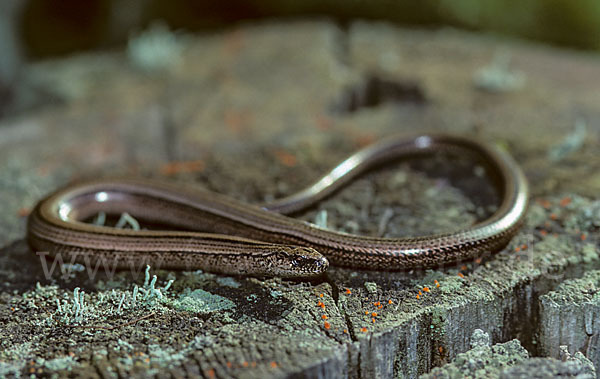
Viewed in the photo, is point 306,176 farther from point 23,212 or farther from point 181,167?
point 23,212

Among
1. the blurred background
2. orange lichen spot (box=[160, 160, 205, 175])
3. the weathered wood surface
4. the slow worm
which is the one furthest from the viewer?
the blurred background

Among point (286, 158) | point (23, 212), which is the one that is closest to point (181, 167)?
point (286, 158)

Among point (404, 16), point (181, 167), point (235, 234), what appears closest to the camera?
point (235, 234)

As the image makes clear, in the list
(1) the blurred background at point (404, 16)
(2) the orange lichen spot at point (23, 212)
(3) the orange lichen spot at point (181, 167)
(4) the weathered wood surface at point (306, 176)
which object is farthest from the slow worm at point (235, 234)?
(1) the blurred background at point (404, 16)

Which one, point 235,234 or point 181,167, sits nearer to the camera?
point 235,234

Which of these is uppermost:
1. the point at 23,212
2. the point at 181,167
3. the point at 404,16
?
the point at 404,16

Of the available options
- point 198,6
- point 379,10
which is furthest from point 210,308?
point 198,6

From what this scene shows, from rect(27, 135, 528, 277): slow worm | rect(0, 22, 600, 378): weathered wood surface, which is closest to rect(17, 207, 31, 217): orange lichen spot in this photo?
rect(0, 22, 600, 378): weathered wood surface

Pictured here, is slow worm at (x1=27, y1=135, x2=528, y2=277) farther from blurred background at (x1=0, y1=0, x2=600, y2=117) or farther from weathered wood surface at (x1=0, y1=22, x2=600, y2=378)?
blurred background at (x1=0, y1=0, x2=600, y2=117)
